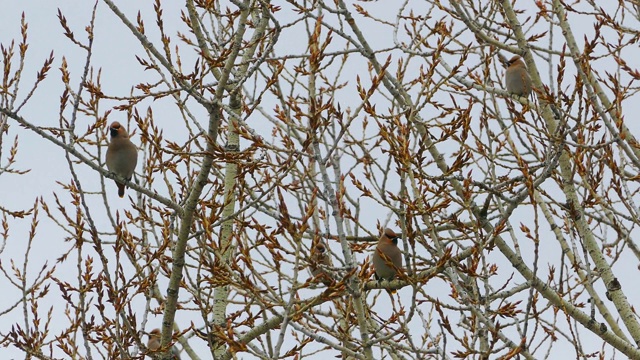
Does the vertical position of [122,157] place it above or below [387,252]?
above

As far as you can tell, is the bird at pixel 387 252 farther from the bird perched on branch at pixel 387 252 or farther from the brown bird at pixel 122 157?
the brown bird at pixel 122 157

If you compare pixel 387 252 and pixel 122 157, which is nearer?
pixel 387 252

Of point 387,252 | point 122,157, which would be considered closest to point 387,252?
point 387,252

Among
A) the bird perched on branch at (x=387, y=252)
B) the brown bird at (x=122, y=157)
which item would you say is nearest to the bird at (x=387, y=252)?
the bird perched on branch at (x=387, y=252)

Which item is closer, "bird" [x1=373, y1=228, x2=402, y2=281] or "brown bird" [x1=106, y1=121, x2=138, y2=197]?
"bird" [x1=373, y1=228, x2=402, y2=281]

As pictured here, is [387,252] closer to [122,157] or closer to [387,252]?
[387,252]

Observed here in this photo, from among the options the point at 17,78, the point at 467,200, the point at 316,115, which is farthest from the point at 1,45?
the point at 467,200

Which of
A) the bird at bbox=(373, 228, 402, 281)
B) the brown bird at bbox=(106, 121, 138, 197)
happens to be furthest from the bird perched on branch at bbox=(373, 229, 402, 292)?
the brown bird at bbox=(106, 121, 138, 197)

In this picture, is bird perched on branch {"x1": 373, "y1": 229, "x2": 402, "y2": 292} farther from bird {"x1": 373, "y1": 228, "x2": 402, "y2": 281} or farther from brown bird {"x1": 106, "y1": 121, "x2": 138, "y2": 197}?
brown bird {"x1": 106, "y1": 121, "x2": 138, "y2": 197}

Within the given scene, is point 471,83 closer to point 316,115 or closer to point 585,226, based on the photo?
point 585,226

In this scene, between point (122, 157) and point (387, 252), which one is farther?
point (122, 157)

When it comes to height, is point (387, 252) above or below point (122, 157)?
below

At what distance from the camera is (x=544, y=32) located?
731 cm

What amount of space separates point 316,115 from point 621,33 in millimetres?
3656
